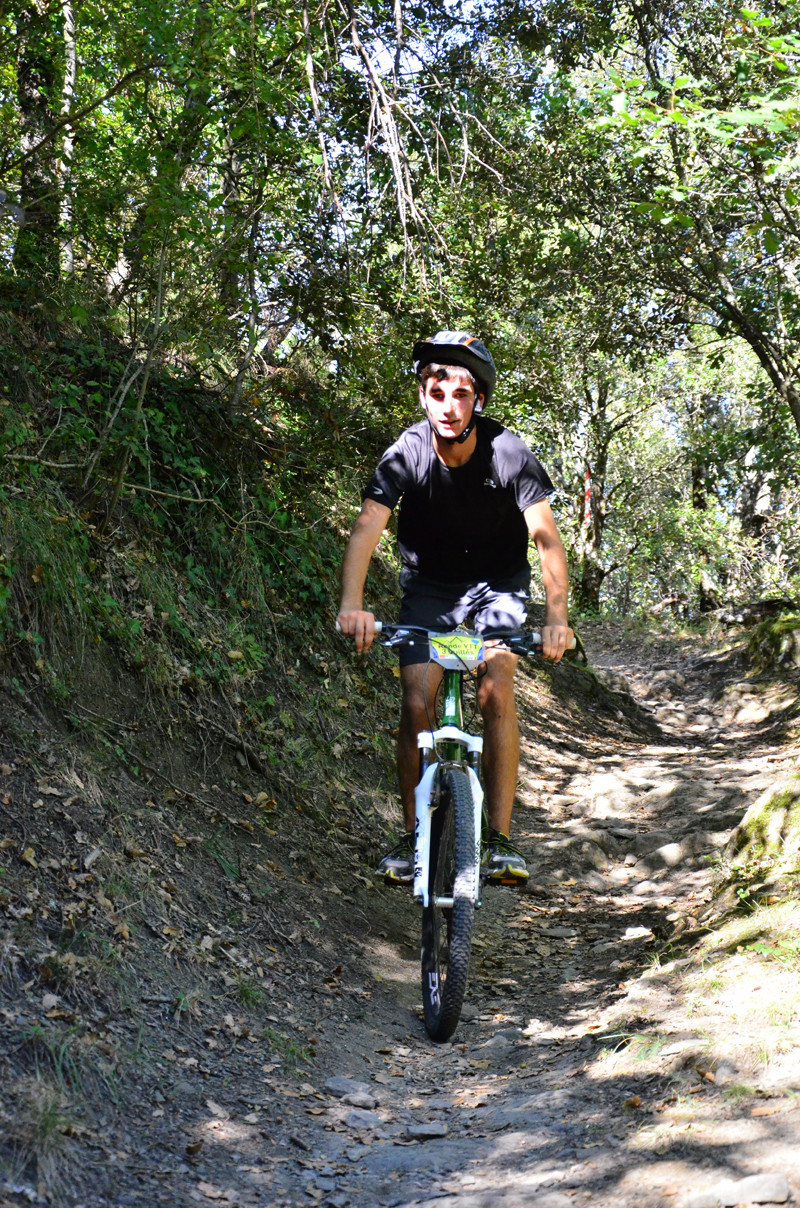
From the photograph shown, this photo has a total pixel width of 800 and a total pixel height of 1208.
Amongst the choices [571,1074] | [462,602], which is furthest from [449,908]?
[462,602]

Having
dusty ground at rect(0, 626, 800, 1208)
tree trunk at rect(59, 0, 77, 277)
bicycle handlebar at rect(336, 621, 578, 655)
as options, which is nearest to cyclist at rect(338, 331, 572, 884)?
bicycle handlebar at rect(336, 621, 578, 655)

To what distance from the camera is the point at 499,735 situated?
4.22 m

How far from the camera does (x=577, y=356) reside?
18000 millimetres

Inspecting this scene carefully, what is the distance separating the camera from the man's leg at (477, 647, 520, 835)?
418 cm

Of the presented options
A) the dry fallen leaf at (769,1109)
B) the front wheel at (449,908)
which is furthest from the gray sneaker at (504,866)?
the dry fallen leaf at (769,1109)

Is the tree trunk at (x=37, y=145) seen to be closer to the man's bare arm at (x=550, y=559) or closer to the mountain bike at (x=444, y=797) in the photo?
the man's bare arm at (x=550, y=559)

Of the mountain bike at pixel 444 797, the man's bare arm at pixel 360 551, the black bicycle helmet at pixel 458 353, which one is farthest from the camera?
the black bicycle helmet at pixel 458 353

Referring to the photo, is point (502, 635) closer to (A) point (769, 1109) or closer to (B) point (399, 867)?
(B) point (399, 867)

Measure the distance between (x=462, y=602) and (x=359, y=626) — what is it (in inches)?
27.5

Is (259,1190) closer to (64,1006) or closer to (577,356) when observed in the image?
(64,1006)

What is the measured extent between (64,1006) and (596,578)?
69.4 ft

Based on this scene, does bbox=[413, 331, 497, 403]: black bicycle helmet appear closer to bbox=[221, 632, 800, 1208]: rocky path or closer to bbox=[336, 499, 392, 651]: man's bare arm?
bbox=[336, 499, 392, 651]: man's bare arm

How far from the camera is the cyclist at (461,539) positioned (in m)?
4.14

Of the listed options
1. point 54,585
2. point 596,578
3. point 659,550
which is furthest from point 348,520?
point 659,550
